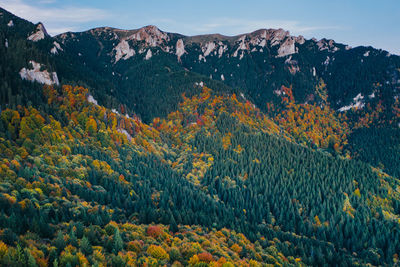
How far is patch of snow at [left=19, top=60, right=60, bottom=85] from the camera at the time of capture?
133 meters

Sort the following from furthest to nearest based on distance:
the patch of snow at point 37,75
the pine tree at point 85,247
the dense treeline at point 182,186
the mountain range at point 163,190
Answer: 1. the patch of snow at point 37,75
2. the dense treeline at point 182,186
3. the mountain range at point 163,190
4. the pine tree at point 85,247

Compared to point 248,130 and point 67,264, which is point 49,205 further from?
point 248,130

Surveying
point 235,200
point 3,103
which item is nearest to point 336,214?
point 235,200

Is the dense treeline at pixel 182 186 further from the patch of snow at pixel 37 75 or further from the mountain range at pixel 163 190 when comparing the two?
the patch of snow at pixel 37 75

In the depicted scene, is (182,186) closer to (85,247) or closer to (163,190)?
(163,190)

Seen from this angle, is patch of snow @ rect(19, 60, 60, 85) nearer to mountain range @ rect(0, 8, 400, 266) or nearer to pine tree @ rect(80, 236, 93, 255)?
mountain range @ rect(0, 8, 400, 266)

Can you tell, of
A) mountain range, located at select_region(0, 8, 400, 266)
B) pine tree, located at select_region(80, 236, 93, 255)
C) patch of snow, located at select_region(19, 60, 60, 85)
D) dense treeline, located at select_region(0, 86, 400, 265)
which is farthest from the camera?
patch of snow, located at select_region(19, 60, 60, 85)

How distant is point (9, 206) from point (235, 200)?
85.0m

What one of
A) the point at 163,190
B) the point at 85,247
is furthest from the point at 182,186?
the point at 85,247

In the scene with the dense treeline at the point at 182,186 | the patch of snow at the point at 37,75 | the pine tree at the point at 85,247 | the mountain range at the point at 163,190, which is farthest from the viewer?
the patch of snow at the point at 37,75

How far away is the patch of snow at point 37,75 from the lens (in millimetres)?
132875

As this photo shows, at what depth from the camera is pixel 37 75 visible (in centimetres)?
13788

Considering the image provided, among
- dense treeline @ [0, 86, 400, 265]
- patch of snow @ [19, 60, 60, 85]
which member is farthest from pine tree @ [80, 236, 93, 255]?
patch of snow @ [19, 60, 60, 85]

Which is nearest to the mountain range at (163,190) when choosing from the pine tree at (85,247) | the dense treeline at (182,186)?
the pine tree at (85,247)
